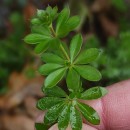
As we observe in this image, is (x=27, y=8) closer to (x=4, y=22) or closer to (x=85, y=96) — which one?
(x=4, y=22)

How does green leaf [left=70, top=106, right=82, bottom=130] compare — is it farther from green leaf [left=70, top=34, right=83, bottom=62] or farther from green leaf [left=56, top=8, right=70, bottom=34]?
green leaf [left=56, top=8, right=70, bottom=34]

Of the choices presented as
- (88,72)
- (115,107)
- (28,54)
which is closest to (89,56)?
(88,72)

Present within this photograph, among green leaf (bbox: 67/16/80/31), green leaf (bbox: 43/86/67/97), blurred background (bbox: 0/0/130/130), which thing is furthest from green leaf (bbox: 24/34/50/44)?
blurred background (bbox: 0/0/130/130)

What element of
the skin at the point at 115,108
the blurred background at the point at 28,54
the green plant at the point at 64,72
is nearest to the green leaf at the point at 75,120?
the green plant at the point at 64,72

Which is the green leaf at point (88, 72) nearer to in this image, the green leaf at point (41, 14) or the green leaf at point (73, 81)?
the green leaf at point (73, 81)

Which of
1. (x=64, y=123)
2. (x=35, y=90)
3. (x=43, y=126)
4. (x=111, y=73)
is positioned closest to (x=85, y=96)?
(x=64, y=123)

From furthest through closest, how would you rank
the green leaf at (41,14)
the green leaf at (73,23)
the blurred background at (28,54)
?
the blurred background at (28,54) < the green leaf at (73,23) < the green leaf at (41,14)

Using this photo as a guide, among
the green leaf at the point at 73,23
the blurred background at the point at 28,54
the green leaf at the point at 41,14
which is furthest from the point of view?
the blurred background at the point at 28,54
